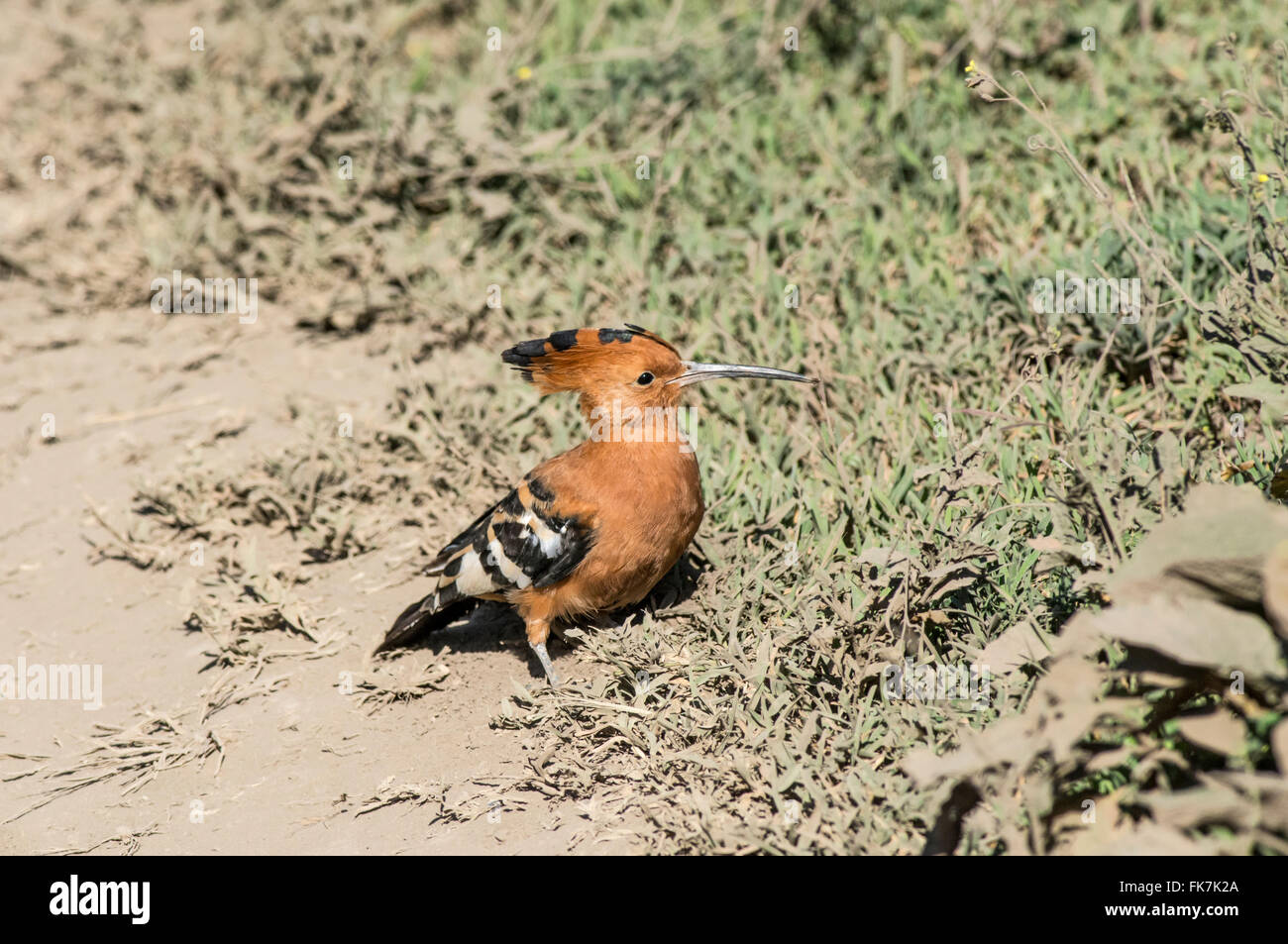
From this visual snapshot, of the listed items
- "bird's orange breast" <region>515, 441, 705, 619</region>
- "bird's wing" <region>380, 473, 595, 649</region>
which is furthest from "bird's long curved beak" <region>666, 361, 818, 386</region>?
"bird's wing" <region>380, 473, 595, 649</region>

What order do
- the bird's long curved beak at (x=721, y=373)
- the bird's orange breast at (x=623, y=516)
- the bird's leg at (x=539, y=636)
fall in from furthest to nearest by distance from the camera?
the bird's long curved beak at (x=721, y=373), the bird's leg at (x=539, y=636), the bird's orange breast at (x=623, y=516)

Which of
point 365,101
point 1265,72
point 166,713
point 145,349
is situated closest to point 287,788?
point 166,713

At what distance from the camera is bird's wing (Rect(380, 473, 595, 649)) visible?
12.9 feet

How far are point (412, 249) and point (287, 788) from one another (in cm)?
306

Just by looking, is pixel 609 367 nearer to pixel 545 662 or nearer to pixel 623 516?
pixel 623 516

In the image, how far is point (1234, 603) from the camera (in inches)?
100

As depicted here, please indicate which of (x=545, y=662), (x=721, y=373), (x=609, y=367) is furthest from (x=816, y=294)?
(x=545, y=662)

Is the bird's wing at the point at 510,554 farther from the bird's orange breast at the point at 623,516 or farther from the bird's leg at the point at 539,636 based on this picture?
the bird's leg at the point at 539,636

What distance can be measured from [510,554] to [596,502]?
36 cm

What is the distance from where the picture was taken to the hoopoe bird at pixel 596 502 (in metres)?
3.87

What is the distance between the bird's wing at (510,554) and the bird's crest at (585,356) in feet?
1.25

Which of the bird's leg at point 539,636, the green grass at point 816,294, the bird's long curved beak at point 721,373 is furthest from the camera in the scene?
the bird's long curved beak at point 721,373

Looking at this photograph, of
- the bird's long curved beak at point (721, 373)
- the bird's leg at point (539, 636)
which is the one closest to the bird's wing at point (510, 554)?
the bird's leg at point (539, 636)

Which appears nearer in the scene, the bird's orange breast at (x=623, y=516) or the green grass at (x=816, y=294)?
the green grass at (x=816, y=294)
